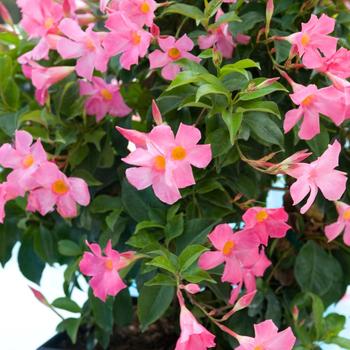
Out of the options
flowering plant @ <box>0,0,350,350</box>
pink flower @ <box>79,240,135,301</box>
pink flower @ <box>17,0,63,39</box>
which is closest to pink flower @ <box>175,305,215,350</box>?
flowering plant @ <box>0,0,350,350</box>

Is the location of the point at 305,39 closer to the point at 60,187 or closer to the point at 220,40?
the point at 220,40

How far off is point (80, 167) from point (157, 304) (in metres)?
0.24

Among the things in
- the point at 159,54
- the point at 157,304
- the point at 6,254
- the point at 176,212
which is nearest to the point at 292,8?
the point at 159,54

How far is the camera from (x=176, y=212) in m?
0.80

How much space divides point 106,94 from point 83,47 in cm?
9

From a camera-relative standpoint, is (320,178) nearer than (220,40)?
Yes

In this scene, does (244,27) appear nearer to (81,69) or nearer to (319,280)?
(81,69)

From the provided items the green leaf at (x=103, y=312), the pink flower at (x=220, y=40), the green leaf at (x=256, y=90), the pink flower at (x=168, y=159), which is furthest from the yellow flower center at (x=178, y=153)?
the green leaf at (x=103, y=312)

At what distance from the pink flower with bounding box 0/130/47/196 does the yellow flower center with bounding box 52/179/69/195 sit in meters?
0.03

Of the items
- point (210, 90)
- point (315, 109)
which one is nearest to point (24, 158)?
point (210, 90)

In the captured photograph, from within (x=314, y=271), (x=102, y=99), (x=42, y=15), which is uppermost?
(x=42, y=15)

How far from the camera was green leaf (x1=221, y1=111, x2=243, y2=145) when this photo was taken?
0.63 metres

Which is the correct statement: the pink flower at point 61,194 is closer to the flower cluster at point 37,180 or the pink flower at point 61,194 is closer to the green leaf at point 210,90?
the flower cluster at point 37,180

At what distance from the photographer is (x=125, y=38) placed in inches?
27.4
